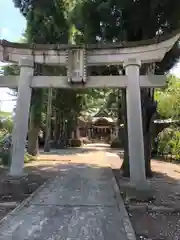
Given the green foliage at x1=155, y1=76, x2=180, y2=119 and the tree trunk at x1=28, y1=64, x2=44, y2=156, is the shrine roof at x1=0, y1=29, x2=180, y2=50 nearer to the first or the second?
the tree trunk at x1=28, y1=64, x2=44, y2=156

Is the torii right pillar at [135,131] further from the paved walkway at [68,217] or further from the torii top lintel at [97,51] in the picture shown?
the paved walkway at [68,217]

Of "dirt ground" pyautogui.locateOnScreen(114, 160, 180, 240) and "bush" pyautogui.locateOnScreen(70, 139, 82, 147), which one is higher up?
"bush" pyautogui.locateOnScreen(70, 139, 82, 147)

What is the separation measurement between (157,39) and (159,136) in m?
14.8

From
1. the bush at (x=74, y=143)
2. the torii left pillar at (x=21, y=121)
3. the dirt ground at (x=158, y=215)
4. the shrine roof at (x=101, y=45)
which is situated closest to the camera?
the dirt ground at (x=158, y=215)

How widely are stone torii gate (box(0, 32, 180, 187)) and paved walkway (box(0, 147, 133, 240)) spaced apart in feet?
4.55

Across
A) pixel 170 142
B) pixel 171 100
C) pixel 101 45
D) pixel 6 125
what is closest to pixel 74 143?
pixel 6 125

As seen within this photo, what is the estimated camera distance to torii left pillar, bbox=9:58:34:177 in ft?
30.8

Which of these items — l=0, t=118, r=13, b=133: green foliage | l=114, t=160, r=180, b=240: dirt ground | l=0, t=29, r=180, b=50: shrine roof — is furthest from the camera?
l=0, t=118, r=13, b=133: green foliage

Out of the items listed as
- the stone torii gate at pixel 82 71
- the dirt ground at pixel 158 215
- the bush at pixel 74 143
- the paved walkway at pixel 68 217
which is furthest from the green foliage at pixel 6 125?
the bush at pixel 74 143

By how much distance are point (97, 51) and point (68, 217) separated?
5.08 meters

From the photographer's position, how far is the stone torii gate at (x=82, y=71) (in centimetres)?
902

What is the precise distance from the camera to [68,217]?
6324 mm

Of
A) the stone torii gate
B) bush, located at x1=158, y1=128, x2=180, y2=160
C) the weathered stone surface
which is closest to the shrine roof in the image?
the stone torii gate

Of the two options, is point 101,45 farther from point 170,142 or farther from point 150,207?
point 170,142
